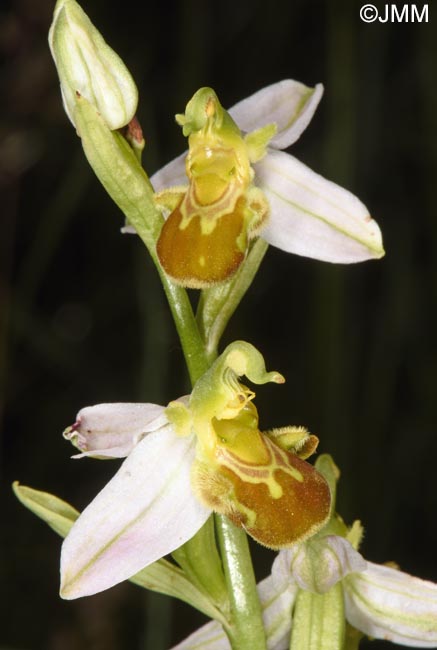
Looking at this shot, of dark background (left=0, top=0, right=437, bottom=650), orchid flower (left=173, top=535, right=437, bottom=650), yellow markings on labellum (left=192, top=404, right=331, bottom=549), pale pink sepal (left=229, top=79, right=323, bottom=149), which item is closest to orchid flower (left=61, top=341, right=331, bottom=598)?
yellow markings on labellum (left=192, top=404, right=331, bottom=549)

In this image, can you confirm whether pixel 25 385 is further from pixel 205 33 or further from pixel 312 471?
pixel 312 471

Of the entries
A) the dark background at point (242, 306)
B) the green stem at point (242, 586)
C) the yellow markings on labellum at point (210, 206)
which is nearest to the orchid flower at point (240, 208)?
the yellow markings on labellum at point (210, 206)

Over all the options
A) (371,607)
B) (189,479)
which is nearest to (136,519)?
(189,479)

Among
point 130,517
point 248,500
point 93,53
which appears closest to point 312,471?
point 248,500

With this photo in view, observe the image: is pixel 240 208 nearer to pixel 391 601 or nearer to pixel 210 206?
pixel 210 206

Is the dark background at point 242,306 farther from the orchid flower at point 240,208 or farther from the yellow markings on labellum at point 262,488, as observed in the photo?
the yellow markings on labellum at point 262,488

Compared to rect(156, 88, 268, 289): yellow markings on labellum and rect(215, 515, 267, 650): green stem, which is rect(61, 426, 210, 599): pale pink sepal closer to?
rect(215, 515, 267, 650): green stem
